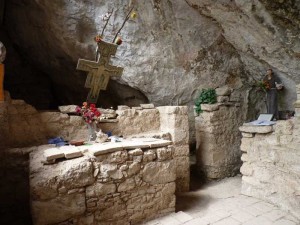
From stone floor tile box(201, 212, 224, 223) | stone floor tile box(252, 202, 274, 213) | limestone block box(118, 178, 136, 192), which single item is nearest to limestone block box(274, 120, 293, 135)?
stone floor tile box(252, 202, 274, 213)

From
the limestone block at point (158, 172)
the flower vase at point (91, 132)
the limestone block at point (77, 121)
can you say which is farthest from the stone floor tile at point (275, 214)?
the limestone block at point (77, 121)

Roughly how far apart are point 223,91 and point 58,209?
4.89 m

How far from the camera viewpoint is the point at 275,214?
4047 millimetres

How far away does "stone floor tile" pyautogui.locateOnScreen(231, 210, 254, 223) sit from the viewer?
3.81 metres

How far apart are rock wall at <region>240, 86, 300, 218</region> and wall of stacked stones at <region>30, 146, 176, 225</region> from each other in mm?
2059

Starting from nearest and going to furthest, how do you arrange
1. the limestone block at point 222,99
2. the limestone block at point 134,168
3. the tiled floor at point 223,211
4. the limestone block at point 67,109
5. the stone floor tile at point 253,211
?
the limestone block at point 134,168, the tiled floor at point 223,211, the stone floor tile at point 253,211, the limestone block at point 67,109, the limestone block at point 222,99

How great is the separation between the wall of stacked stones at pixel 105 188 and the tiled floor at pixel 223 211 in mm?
358

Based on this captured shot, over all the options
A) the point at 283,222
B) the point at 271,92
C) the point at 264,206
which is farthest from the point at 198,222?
the point at 271,92

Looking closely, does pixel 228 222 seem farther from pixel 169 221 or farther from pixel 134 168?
pixel 134 168

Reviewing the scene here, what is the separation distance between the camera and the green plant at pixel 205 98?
607 centimetres

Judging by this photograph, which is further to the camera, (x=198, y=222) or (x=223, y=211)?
(x=223, y=211)

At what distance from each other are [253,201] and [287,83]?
3.14m

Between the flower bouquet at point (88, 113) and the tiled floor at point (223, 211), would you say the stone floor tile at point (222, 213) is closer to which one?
the tiled floor at point (223, 211)

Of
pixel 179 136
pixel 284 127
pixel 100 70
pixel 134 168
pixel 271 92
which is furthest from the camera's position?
pixel 271 92
